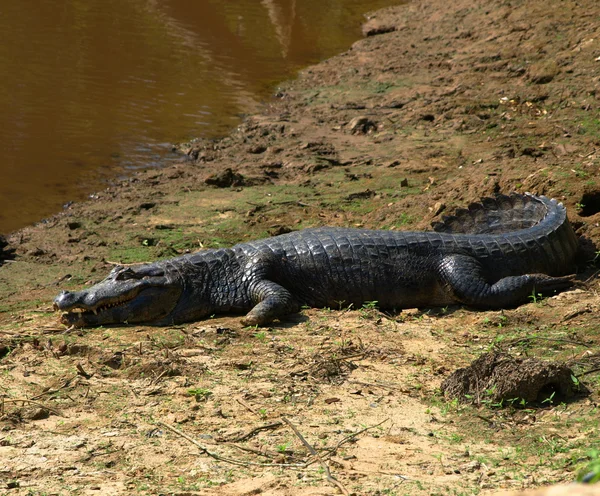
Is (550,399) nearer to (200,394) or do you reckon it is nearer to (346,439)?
(346,439)

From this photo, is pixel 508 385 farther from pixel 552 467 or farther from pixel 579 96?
pixel 579 96

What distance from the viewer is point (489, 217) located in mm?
7664

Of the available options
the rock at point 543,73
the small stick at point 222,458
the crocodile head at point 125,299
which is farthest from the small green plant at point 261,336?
the rock at point 543,73

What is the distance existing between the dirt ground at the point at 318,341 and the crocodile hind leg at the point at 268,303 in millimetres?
126

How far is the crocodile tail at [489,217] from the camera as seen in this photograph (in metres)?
7.63

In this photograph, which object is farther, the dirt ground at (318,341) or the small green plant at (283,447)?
the small green plant at (283,447)

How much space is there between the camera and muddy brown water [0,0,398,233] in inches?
473

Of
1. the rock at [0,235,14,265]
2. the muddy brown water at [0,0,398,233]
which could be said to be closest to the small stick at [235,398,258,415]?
the rock at [0,235,14,265]

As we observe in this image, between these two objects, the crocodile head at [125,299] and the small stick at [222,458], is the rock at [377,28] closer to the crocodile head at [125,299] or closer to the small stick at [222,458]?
the crocodile head at [125,299]

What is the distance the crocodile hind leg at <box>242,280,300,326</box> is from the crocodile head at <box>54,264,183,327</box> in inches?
27.3

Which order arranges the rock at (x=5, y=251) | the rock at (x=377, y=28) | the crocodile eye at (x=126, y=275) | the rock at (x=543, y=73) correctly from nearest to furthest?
the crocodile eye at (x=126, y=275)
the rock at (x=5, y=251)
the rock at (x=543, y=73)
the rock at (x=377, y=28)

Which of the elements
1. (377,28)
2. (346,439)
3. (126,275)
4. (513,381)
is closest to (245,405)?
(346,439)

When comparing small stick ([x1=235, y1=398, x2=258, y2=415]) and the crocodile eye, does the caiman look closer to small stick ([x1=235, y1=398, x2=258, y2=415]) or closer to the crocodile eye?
the crocodile eye

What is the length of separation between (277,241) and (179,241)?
1.83 metres
